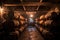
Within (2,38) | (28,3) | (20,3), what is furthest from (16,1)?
(2,38)

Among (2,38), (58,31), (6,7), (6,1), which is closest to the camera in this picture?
(2,38)

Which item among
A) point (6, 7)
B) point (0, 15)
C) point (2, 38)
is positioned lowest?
point (2, 38)

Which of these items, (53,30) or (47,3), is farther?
(47,3)

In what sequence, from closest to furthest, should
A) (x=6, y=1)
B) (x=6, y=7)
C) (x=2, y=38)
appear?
(x=2, y=38)
(x=6, y=1)
(x=6, y=7)

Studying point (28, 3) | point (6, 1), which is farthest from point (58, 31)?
point (6, 1)

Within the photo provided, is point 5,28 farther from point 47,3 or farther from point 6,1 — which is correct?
point 47,3

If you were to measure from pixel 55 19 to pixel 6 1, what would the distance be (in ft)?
12.4

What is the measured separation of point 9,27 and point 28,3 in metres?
2.42

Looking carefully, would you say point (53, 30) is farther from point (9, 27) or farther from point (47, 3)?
point (9, 27)

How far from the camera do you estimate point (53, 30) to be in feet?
27.7

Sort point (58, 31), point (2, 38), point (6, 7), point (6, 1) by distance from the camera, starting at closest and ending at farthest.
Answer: point (2, 38)
point (58, 31)
point (6, 1)
point (6, 7)

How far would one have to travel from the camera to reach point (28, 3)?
365 inches

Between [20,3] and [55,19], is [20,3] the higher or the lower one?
the higher one

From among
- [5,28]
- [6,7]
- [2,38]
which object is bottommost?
[2,38]
